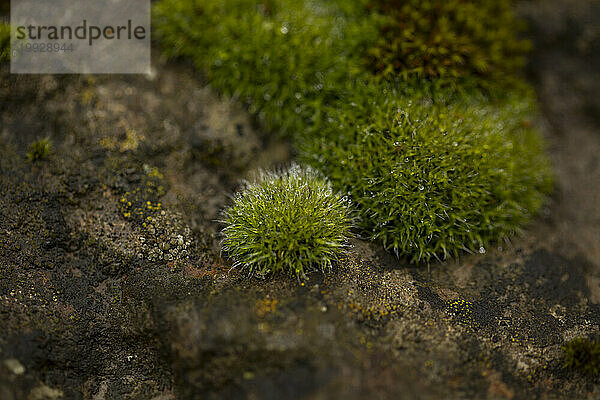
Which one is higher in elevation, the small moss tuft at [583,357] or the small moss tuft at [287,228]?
the small moss tuft at [287,228]

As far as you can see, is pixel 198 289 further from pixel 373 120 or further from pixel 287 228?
pixel 373 120

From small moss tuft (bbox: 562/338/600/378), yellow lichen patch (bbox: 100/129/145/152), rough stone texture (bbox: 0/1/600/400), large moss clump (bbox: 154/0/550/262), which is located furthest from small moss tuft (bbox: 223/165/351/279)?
small moss tuft (bbox: 562/338/600/378)

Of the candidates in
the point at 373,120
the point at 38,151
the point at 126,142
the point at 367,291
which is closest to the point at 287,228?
the point at 367,291

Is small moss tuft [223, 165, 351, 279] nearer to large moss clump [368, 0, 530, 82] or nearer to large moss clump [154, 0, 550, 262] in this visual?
large moss clump [154, 0, 550, 262]

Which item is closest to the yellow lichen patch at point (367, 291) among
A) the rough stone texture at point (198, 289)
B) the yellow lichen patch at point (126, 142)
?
the rough stone texture at point (198, 289)

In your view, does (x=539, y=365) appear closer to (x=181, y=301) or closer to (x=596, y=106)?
(x=181, y=301)

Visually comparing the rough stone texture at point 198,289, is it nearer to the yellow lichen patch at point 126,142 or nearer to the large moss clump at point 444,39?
the yellow lichen patch at point 126,142

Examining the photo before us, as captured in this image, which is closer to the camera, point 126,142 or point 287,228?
point 287,228
